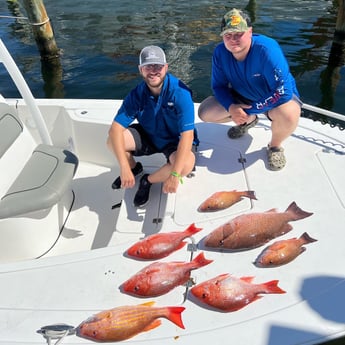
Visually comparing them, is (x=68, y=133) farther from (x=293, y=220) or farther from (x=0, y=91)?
(x=0, y=91)

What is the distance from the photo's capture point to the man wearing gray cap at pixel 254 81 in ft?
8.96

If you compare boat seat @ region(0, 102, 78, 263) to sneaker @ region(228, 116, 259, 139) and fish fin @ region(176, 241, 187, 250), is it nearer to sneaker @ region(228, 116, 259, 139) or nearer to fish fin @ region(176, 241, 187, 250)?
fish fin @ region(176, 241, 187, 250)

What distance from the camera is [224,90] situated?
314 cm

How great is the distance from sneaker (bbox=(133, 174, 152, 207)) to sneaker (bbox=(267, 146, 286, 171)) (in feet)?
3.05

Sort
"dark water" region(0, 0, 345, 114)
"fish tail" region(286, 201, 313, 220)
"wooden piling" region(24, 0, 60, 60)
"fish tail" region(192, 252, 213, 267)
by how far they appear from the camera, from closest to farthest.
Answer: "fish tail" region(192, 252, 213, 267) → "fish tail" region(286, 201, 313, 220) → "wooden piling" region(24, 0, 60, 60) → "dark water" region(0, 0, 345, 114)

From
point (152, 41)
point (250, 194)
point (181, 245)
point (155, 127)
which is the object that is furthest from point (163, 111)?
point (152, 41)

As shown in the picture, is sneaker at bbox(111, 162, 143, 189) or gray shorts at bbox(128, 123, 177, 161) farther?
sneaker at bbox(111, 162, 143, 189)

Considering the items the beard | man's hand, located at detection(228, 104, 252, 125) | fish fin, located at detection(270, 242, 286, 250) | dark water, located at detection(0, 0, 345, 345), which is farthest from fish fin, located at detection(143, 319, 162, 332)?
dark water, located at detection(0, 0, 345, 345)

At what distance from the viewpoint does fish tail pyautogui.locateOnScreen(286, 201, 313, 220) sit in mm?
2369

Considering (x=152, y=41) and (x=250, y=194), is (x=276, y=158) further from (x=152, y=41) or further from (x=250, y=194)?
(x=152, y=41)

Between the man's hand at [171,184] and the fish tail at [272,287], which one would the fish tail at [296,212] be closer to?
the fish tail at [272,287]

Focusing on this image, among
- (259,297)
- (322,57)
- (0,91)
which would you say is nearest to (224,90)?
(259,297)

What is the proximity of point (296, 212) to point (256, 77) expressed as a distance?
3.61 ft

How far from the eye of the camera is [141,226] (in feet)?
8.93
